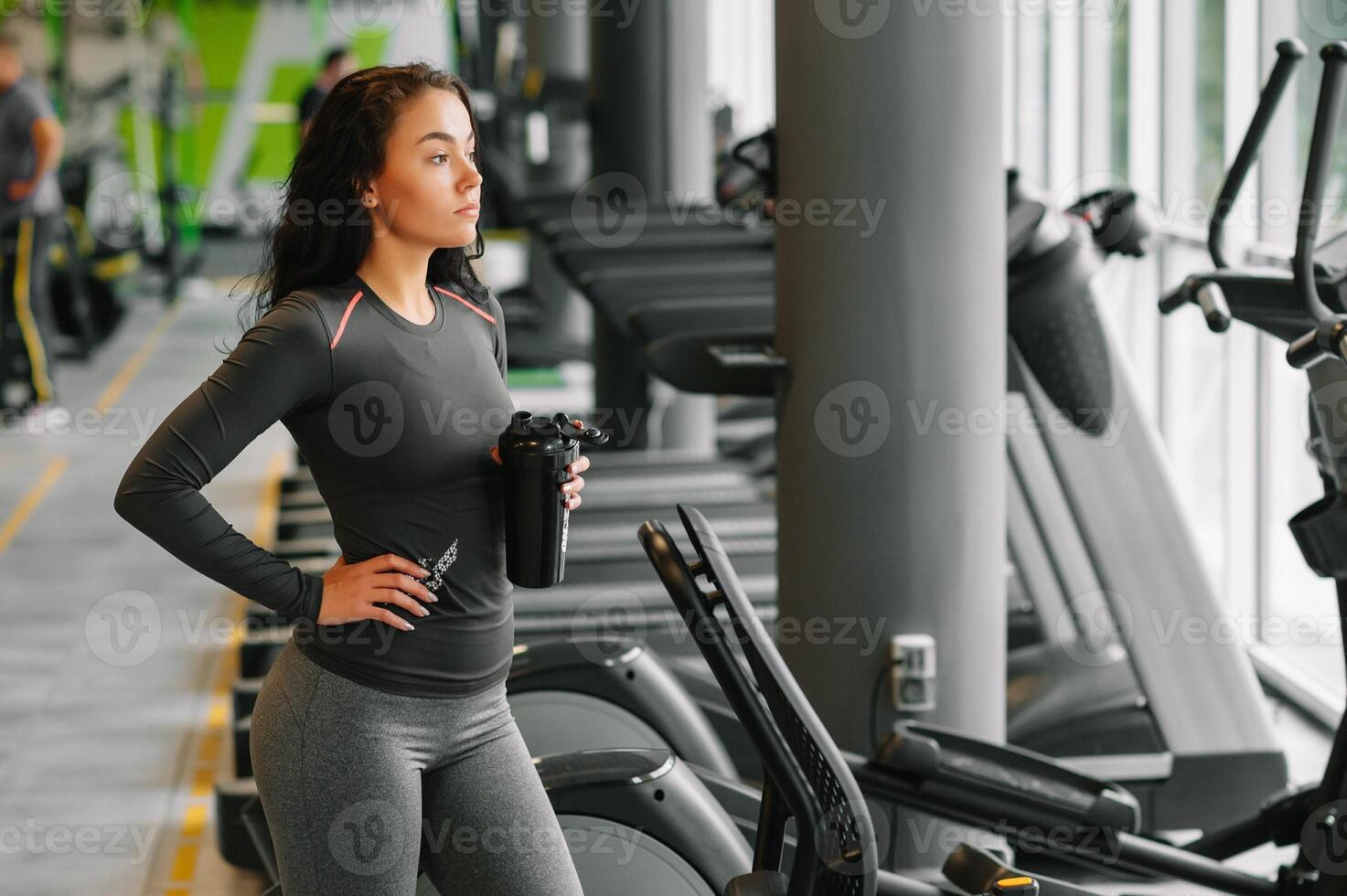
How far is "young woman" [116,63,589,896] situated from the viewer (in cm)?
153

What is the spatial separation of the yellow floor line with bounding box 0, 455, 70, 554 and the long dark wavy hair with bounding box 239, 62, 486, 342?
4.64 m

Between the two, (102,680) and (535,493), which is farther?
(102,680)

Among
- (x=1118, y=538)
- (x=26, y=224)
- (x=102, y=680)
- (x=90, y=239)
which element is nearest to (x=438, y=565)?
(x=1118, y=538)

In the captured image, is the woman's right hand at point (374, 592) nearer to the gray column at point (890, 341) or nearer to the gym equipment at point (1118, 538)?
the gray column at point (890, 341)

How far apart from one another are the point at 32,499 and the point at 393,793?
5.57 m

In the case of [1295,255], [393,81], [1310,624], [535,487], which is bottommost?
[1310,624]

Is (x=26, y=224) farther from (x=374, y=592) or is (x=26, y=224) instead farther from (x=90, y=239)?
(x=374, y=592)

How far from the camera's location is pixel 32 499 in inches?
259

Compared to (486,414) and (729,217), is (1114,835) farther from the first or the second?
(729,217)

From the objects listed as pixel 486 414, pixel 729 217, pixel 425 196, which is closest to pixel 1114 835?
pixel 486 414

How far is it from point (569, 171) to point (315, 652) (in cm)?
709

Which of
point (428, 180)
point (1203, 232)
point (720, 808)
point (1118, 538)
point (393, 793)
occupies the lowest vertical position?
point (720, 808)

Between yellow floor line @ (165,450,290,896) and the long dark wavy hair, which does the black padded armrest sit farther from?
yellow floor line @ (165,450,290,896)

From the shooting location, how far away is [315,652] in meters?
1.59
